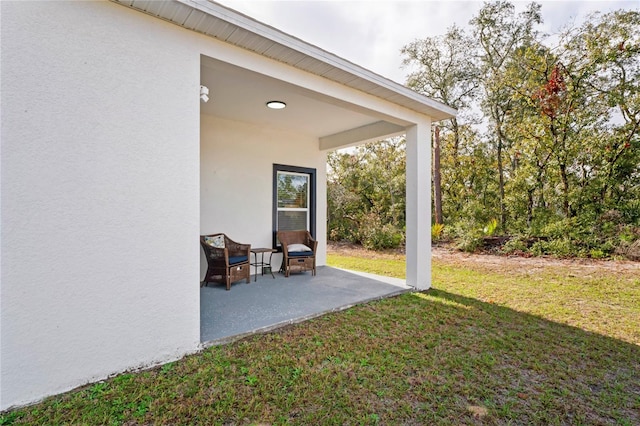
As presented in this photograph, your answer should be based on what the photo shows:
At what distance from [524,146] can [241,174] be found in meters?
9.11

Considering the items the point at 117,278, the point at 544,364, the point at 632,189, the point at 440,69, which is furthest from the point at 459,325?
the point at 440,69

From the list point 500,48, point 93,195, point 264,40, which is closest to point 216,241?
point 93,195

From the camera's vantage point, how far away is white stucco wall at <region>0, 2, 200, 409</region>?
6.66ft

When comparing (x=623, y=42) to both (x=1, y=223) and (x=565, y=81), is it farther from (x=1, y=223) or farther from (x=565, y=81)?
(x=1, y=223)

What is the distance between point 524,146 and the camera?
9812 mm

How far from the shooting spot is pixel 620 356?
291 centimetres

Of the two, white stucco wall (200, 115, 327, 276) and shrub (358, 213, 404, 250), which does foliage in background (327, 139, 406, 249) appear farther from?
white stucco wall (200, 115, 327, 276)

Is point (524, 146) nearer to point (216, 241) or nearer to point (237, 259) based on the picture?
point (237, 259)

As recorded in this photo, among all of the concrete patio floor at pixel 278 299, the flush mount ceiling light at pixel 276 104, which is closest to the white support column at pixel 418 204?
the concrete patio floor at pixel 278 299

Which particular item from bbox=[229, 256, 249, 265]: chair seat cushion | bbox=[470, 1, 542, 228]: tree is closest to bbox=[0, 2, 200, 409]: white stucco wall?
bbox=[229, 256, 249, 265]: chair seat cushion

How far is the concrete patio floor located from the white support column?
36 cm

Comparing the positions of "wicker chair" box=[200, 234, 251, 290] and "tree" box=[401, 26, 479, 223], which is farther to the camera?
"tree" box=[401, 26, 479, 223]

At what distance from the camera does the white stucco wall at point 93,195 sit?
6.66 ft

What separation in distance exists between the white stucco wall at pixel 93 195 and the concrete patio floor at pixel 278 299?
0.66 m
